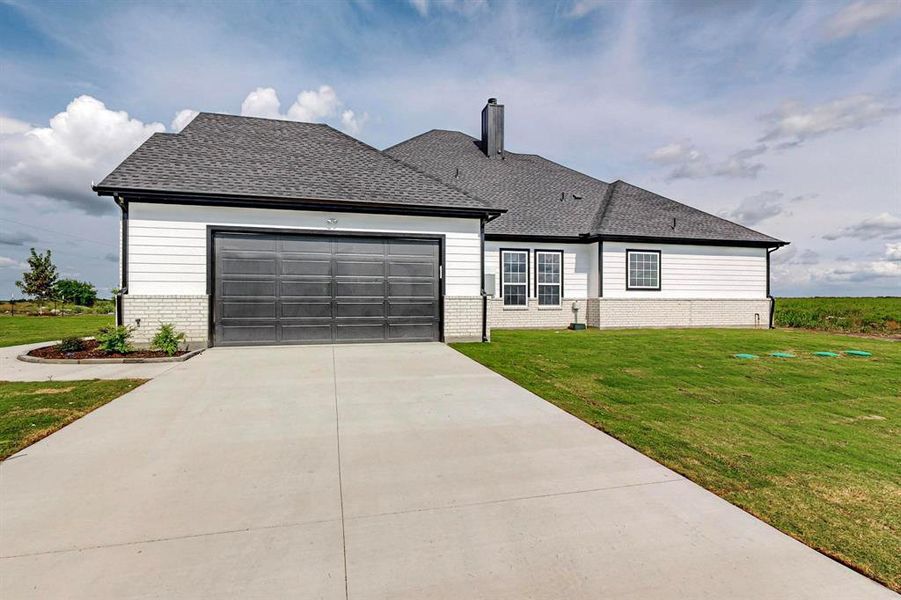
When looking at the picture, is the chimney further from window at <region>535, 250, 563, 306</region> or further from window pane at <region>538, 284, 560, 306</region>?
window pane at <region>538, 284, 560, 306</region>

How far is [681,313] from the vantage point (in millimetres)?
16578

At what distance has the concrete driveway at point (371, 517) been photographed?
208cm

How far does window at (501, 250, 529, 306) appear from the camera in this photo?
1541cm

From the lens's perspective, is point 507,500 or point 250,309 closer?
point 507,500

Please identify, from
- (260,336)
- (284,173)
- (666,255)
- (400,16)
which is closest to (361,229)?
(284,173)

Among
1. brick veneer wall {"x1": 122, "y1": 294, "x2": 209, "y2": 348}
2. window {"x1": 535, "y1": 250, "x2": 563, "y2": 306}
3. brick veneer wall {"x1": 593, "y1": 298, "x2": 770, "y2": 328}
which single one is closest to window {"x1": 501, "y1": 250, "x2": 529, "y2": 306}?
window {"x1": 535, "y1": 250, "x2": 563, "y2": 306}

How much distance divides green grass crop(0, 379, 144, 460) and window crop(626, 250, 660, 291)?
1566cm

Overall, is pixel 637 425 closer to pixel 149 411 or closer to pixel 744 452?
pixel 744 452

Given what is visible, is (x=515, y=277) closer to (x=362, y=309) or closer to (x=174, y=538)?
(x=362, y=309)

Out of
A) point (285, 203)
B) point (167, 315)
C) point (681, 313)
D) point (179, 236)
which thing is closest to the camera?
point (167, 315)

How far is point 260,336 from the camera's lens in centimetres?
1030

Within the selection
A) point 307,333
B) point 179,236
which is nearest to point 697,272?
point 307,333

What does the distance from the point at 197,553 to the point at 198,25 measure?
37.4 feet

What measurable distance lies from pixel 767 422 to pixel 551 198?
46.7 ft
